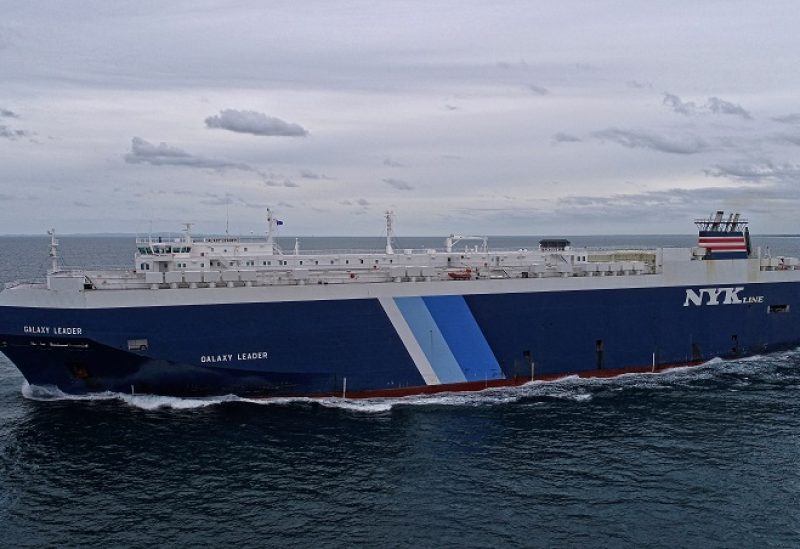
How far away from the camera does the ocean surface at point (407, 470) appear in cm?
2009

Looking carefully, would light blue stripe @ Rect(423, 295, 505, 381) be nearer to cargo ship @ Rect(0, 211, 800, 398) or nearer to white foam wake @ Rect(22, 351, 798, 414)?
cargo ship @ Rect(0, 211, 800, 398)

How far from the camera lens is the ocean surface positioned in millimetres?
20094

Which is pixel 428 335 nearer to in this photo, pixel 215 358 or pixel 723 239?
pixel 215 358

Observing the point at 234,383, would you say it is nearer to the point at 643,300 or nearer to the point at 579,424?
the point at 579,424

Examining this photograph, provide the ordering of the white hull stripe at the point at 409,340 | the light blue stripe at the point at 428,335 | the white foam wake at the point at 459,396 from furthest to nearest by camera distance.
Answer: the light blue stripe at the point at 428,335 → the white hull stripe at the point at 409,340 → the white foam wake at the point at 459,396

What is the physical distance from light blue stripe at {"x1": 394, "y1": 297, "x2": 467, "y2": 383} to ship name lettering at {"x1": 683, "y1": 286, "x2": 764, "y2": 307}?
1618 centimetres

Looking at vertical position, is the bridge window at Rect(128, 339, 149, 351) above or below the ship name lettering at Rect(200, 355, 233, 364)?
above

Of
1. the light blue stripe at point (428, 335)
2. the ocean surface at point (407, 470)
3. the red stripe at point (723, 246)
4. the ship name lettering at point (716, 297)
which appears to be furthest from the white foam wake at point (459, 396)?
the red stripe at point (723, 246)

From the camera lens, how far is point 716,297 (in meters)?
40.7

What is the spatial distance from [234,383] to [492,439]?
12729 mm

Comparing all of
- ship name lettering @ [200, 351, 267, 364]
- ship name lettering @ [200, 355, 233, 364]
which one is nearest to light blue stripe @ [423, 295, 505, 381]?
ship name lettering @ [200, 351, 267, 364]

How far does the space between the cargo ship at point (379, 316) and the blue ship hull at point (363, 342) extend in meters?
0.07

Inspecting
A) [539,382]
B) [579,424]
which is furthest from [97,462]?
[539,382]

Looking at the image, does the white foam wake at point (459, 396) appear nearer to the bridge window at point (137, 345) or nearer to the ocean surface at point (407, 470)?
the ocean surface at point (407, 470)
